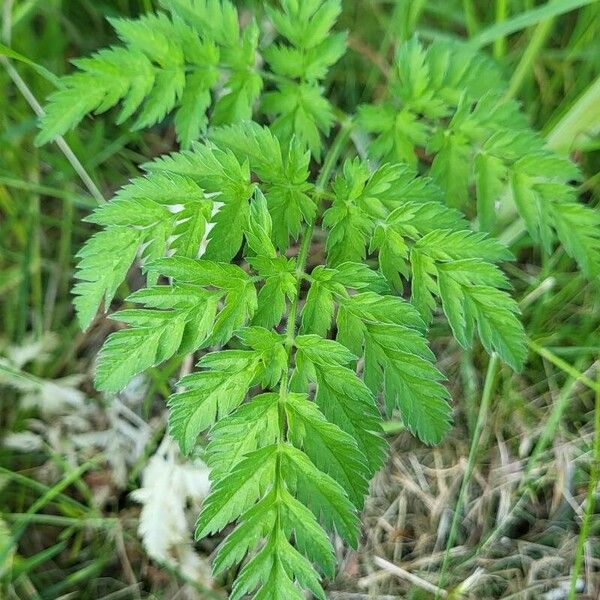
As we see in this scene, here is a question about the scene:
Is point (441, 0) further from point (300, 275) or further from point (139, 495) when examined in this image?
point (139, 495)

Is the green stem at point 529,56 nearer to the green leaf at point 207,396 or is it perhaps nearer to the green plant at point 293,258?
the green plant at point 293,258

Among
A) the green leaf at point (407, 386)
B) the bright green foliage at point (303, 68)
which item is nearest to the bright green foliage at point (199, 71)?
the bright green foliage at point (303, 68)

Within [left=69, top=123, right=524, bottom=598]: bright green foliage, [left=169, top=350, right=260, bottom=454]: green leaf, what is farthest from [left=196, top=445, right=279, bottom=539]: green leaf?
[left=169, top=350, right=260, bottom=454]: green leaf

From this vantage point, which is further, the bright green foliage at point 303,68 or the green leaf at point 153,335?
the bright green foliage at point 303,68

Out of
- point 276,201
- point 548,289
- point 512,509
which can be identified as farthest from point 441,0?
point 512,509

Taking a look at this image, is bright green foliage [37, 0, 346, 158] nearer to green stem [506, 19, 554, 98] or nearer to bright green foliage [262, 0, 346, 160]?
bright green foliage [262, 0, 346, 160]

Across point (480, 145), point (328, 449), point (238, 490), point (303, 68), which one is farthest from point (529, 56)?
point (238, 490)

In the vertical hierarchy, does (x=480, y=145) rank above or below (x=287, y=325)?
above

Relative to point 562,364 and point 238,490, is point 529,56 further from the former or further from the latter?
point 238,490
